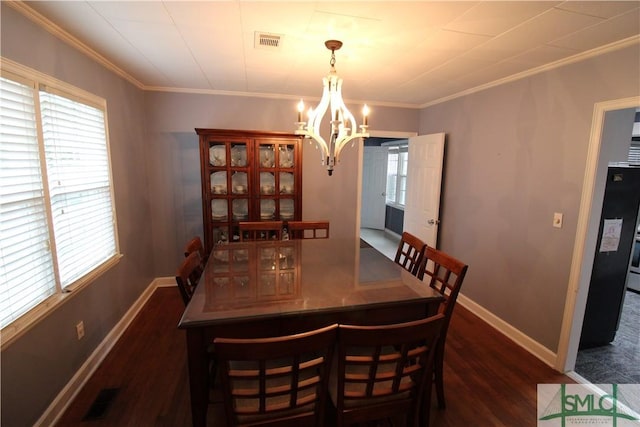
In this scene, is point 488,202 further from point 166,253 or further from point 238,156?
point 166,253

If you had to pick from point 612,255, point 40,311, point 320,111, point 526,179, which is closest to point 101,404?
point 40,311

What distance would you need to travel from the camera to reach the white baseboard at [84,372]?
1.74m

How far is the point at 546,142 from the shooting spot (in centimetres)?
238

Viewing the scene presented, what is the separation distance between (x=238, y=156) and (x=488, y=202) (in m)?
2.67

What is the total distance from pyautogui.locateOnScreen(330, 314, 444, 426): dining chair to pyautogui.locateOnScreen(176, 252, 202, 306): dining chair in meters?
0.89

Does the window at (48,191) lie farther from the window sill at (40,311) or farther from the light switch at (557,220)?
the light switch at (557,220)

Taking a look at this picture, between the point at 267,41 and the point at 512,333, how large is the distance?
316 cm

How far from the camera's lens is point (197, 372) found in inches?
53.5

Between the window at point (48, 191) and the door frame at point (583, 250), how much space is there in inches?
136

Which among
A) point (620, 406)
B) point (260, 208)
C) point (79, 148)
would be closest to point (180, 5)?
point (79, 148)

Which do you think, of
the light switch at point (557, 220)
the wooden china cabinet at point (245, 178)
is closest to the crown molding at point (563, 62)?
the light switch at point (557, 220)

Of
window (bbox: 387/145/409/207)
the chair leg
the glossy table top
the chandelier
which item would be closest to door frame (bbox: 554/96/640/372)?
the chair leg

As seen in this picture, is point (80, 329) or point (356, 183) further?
point (356, 183)

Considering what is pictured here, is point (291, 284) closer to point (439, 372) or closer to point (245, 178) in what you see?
point (439, 372)
